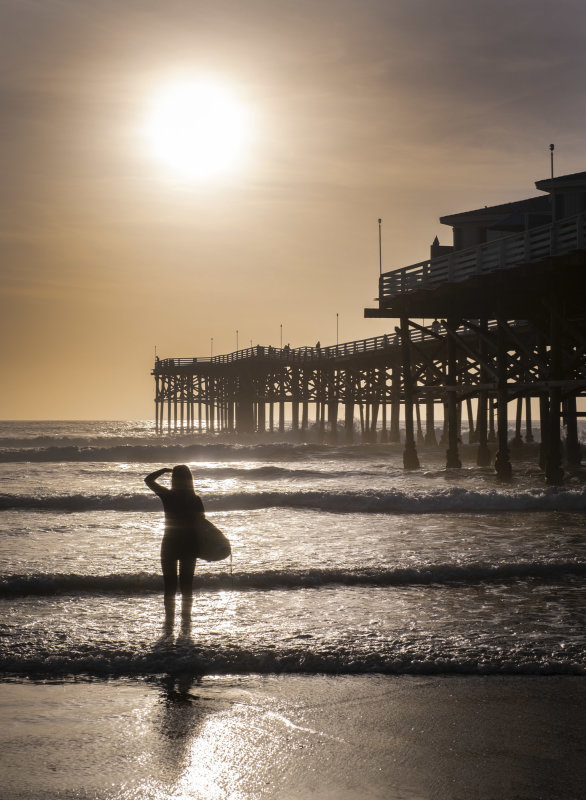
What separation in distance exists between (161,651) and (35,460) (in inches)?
1460

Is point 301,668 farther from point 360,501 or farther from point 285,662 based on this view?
point 360,501

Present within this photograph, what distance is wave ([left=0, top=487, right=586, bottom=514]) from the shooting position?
1827cm

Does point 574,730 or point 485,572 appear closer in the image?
point 574,730

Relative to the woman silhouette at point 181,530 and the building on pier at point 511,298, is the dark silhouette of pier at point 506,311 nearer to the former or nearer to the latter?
the building on pier at point 511,298

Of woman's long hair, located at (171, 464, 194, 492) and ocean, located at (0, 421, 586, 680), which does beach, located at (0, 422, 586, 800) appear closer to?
ocean, located at (0, 421, 586, 680)

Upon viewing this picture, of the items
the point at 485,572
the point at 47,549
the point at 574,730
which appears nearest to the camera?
the point at 574,730

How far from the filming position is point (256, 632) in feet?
23.3

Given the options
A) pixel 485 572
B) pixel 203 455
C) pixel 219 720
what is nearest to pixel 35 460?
pixel 203 455

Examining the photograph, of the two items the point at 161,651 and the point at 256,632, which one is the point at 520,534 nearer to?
the point at 256,632

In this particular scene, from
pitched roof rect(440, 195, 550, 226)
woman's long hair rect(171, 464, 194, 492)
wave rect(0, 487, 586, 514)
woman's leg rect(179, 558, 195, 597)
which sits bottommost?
wave rect(0, 487, 586, 514)

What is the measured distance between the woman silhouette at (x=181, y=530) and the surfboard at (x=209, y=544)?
1.7 inches

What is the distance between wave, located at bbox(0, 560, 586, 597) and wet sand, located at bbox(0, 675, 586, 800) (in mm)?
3596

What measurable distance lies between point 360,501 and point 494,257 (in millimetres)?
7071

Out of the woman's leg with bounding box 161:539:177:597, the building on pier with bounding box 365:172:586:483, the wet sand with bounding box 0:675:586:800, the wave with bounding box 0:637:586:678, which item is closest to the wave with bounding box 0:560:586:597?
the woman's leg with bounding box 161:539:177:597
